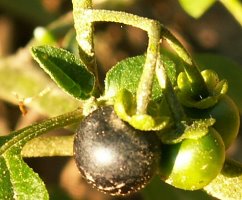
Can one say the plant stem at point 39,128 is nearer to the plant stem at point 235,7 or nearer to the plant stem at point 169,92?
the plant stem at point 169,92

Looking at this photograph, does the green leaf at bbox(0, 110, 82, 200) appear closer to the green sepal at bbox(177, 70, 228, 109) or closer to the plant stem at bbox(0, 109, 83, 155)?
the plant stem at bbox(0, 109, 83, 155)

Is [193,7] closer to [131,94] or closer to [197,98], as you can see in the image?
[197,98]

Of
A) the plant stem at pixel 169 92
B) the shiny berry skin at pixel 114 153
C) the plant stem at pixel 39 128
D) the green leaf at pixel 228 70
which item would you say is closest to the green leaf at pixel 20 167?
the plant stem at pixel 39 128

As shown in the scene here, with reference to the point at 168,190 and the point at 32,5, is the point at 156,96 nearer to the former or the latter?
the point at 168,190

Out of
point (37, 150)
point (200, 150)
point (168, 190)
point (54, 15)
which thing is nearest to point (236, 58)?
point (54, 15)

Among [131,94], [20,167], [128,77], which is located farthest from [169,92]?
[20,167]
